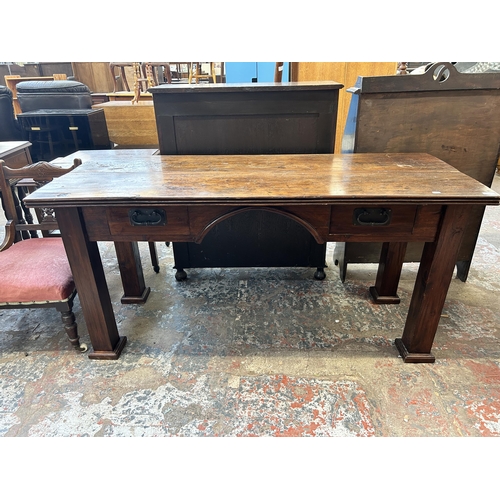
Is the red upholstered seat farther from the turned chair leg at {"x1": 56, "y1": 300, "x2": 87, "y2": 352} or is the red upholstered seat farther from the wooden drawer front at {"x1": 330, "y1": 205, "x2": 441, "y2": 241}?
the wooden drawer front at {"x1": 330, "y1": 205, "x2": 441, "y2": 241}

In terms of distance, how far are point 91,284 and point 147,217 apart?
1.46ft

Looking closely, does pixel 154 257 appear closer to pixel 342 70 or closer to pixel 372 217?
pixel 372 217

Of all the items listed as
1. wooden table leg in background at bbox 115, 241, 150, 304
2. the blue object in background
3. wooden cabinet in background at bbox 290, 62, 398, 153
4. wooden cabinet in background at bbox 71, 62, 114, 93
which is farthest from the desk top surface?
wooden cabinet in background at bbox 71, 62, 114, 93

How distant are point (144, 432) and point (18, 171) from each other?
1390 mm

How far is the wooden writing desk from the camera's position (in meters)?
1.32

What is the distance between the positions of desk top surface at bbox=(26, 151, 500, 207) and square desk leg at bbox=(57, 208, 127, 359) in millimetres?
126

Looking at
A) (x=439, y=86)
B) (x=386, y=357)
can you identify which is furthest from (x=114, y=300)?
(x=439, y=86)

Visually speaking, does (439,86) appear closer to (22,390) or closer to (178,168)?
(178,168)

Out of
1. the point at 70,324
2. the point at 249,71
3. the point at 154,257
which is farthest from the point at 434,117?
the point at 249,71

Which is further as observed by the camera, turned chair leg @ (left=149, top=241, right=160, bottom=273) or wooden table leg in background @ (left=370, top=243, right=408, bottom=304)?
turned chair leg @ (left=149, top=241, right=160, bottom=273)

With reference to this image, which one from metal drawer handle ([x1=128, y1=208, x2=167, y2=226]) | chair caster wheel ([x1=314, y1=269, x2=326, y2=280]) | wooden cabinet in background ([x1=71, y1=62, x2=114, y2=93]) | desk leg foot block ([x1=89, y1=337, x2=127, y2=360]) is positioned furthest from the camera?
wooden cabinet in background ([x1=71, y1=62, x2=114, y2=93])

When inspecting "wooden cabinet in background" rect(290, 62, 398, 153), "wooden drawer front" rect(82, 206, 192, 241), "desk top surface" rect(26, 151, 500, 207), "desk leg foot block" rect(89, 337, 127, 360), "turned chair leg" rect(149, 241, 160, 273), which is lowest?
"desk leg foot block" rect(89, 337, 127, 360)

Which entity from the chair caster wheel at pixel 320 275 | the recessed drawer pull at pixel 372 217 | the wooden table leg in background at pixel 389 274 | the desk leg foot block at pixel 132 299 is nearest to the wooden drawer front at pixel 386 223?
the recessed drawer pull at pixel 372 217

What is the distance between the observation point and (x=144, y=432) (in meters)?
1.38
